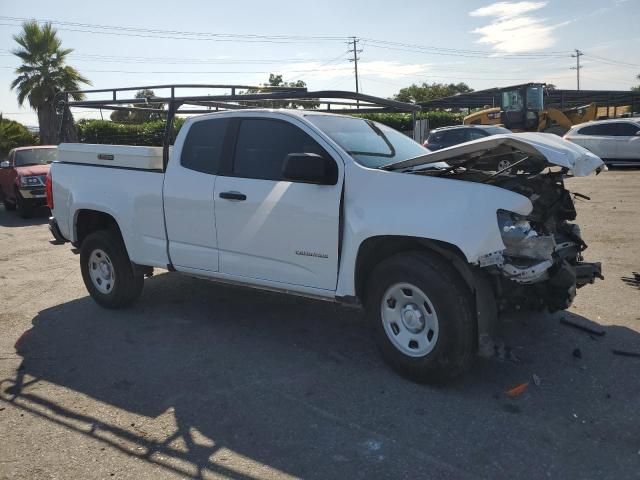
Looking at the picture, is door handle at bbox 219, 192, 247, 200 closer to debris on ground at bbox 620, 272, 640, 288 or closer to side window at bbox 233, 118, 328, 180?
side window at bbox 233, 118, 328, 180

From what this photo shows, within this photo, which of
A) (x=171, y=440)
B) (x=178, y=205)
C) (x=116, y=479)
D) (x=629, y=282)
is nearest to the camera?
(x=116, y=479)

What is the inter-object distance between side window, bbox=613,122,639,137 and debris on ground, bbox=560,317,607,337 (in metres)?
15.3

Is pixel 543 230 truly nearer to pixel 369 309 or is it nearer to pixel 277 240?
pixel 369 309

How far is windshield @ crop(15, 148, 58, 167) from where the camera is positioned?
15289mm

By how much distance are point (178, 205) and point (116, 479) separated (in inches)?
107

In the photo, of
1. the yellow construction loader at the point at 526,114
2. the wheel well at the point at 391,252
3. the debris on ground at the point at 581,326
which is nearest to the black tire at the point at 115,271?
the wheel well at the point at 391,252

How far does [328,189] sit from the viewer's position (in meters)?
4.44

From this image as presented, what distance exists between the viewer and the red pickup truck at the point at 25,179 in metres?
14.1

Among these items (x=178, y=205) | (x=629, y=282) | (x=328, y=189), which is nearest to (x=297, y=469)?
(x=328, y=189)

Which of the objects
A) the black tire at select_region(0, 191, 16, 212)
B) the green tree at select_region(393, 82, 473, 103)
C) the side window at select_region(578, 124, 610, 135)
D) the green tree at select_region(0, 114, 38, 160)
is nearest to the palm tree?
the green tree at select_region(0, 114, 38, 160)

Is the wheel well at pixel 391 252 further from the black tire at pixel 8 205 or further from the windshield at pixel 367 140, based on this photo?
the black tire at pixel 8 205

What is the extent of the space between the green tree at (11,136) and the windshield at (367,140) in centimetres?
2560

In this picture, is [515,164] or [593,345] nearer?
[515,164]

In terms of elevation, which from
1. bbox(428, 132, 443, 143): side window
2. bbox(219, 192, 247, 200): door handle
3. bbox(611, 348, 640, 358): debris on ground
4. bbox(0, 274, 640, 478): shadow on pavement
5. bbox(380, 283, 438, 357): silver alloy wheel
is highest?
bbox(428, 132, 443, 143): side window
